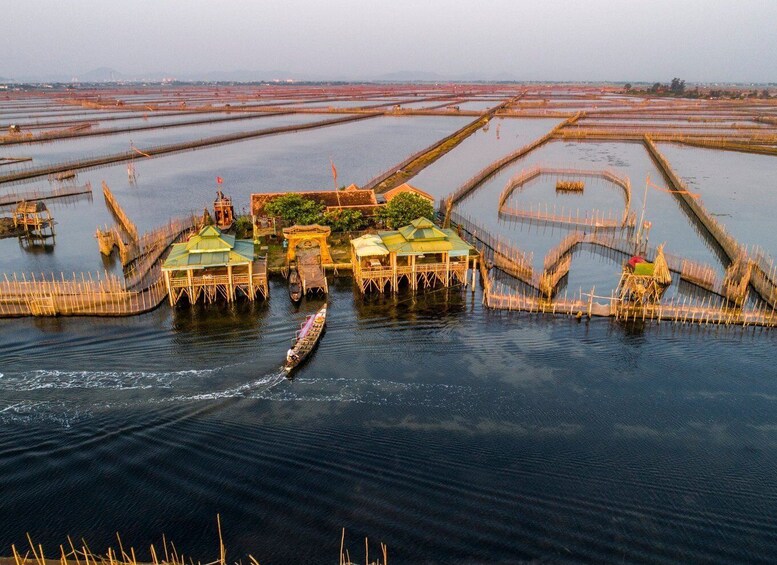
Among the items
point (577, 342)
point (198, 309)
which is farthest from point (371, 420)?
point (198, 309)

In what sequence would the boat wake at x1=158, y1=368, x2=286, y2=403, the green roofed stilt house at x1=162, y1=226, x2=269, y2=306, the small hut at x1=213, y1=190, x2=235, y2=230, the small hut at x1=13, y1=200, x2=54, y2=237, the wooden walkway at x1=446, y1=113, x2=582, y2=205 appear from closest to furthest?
the boat wake at x1=158, y1=368, x2=286, y2=403 → the green roofed stilt house at x1=162, y1=226, x2=269, y2=306 → the small hut at x1=213, y1=190, x2=235, y2=230 → the small hut at x1=13, y1=200, x2=54, y2=237 → the wooden walkway at x1=446, y1=113, x2=582, y2=205

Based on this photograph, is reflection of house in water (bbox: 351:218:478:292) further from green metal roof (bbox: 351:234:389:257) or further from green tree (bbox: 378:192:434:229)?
green tree (bbox: 378:192:434:229)

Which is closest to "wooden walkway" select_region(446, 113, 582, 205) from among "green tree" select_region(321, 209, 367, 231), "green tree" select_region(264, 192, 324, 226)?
"green tree" select_region(321, 209, 367, 231)

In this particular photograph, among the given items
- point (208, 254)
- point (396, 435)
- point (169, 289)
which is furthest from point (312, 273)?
point (396, 435)

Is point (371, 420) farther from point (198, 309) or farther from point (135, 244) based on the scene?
point (135, 244)

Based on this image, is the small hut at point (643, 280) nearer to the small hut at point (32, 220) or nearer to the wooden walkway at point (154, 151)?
the small hut at point (32, 220)

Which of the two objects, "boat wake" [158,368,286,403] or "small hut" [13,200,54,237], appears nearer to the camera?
"boat wake" [158,368,286,403]
